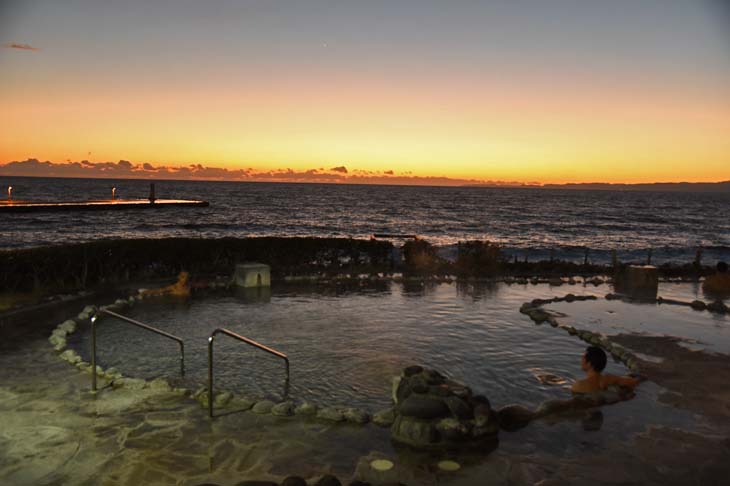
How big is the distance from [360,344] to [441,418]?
15.5 ft

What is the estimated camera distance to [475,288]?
1931 cm

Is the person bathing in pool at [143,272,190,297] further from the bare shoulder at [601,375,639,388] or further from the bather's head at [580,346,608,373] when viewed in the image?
the bare shoulder at [601,375,639,388]

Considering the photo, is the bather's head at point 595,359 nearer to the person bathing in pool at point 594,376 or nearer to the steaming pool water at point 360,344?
the person bathing in pool at point 594,376

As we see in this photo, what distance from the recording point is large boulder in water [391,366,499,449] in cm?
709

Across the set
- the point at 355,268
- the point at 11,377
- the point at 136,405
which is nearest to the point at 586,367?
the point at 136,405

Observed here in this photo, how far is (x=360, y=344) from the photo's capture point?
11.9 m

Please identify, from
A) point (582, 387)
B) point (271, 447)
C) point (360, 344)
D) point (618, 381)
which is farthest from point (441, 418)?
point (360, 344)

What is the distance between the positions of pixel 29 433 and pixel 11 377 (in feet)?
8.83

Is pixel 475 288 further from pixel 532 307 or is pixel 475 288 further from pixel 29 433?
pixel 29 433

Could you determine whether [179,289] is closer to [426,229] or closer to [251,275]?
[251,275]

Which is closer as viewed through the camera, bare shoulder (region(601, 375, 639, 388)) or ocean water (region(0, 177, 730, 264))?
bare shoulder (region(601, 375, 639, 388))

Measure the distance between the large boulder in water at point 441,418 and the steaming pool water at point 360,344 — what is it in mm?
1087

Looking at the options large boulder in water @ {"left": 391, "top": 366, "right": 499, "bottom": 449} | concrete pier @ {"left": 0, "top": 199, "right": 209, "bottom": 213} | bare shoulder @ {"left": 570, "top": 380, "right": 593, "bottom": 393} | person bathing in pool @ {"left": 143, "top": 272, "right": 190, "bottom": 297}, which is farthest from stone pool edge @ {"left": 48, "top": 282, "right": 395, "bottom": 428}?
concrete pier @ {"left": 0, "top": 199, "right": 209, "bottom": 213}

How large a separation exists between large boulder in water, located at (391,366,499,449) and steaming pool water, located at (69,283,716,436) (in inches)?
42.8
